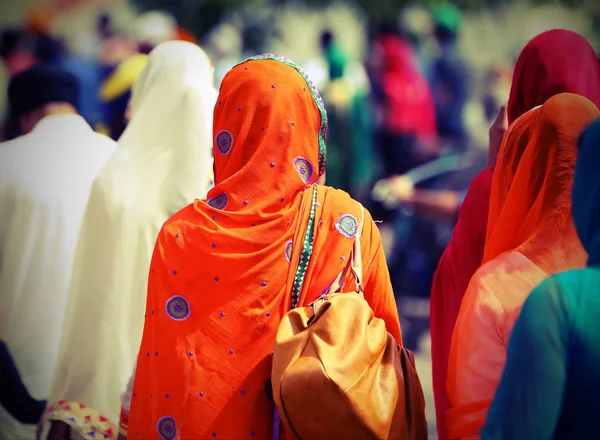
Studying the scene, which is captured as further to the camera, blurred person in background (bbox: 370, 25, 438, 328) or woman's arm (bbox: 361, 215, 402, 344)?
blurred person in background (bbox: 370, 25, 438, 328)

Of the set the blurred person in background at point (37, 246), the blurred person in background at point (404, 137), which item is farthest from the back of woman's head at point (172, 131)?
the blurred person in background at point (404, 137)

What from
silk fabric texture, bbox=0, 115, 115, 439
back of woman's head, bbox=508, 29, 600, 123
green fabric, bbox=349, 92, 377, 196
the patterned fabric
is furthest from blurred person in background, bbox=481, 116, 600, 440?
green fabric, bbox=349, 92, 377, 196

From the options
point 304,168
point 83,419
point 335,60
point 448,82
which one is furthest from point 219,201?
point 448,82

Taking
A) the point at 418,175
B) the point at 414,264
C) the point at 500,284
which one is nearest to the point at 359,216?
the point at 500,284

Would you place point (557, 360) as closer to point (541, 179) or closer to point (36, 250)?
point (541, 179)


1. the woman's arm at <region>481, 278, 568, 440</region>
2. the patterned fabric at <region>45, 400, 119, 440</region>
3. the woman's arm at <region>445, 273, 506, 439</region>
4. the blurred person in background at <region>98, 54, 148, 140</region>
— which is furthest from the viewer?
the blurred person in background at <region>98, 54, 148, 140</region>

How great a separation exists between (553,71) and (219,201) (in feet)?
3.97

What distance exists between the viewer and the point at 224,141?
8.27ft

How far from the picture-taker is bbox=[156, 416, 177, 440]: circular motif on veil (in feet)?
7.91

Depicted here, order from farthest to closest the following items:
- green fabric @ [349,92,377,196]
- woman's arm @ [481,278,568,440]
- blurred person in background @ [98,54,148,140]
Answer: green fabric @ [349,92,377,196] < blurred person in background @ [98,54,148,140] < woman's arm @ [481,278,568,440]

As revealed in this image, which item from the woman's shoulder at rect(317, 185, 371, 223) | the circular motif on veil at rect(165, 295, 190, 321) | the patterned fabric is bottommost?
the patterned fabric

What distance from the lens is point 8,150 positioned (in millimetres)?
3896

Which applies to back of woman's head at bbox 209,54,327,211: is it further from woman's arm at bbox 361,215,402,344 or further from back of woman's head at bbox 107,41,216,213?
back of woman's head at bbox 107,41,216,213

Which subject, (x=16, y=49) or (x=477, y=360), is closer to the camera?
(x=477, y=360)
